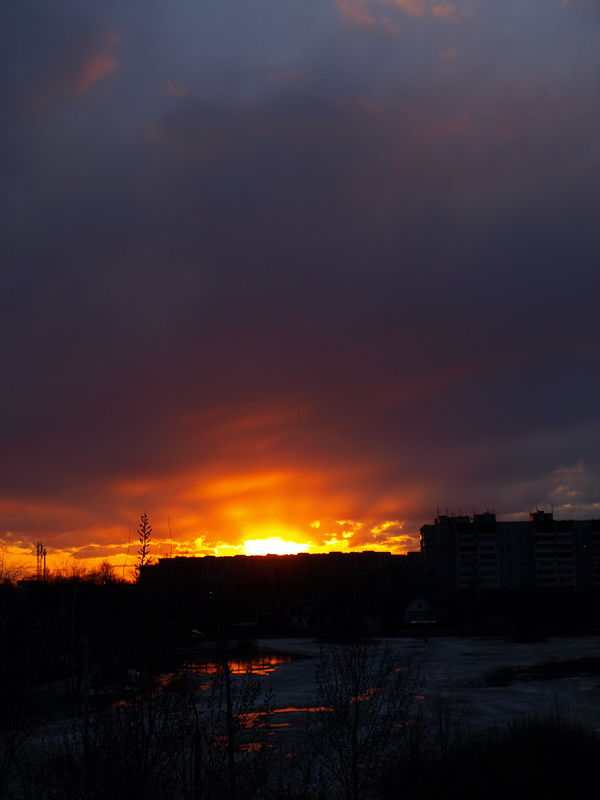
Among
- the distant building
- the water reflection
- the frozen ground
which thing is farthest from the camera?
the distant building

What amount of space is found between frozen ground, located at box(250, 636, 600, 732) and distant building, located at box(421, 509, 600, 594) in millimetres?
63918

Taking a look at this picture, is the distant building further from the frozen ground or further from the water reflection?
the water reflection

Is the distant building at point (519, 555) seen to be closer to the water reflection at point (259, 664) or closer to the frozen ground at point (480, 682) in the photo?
the frozen ground at point (480, 682)

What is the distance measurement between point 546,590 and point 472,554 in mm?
22727

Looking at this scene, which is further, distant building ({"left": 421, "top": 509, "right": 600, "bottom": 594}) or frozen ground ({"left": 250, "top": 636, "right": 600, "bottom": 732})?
distant building ({"left": 421, "top": 509, "right": 600, "bottom": 594})

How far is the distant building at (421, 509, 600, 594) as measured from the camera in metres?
137

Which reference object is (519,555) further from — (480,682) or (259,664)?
(480,682)

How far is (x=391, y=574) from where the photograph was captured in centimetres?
17588

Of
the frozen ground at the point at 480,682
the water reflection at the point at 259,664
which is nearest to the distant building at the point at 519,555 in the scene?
the frozen ground at the point at 480,682

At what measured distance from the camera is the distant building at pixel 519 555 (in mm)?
136625

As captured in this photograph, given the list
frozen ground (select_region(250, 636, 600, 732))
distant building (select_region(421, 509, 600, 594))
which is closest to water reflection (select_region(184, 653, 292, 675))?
frozen ground (select_region(250, 636, 600, 732))

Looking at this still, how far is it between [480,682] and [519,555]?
10217cm

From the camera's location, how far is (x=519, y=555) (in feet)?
456

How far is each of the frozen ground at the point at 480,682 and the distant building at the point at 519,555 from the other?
63.9 metres
